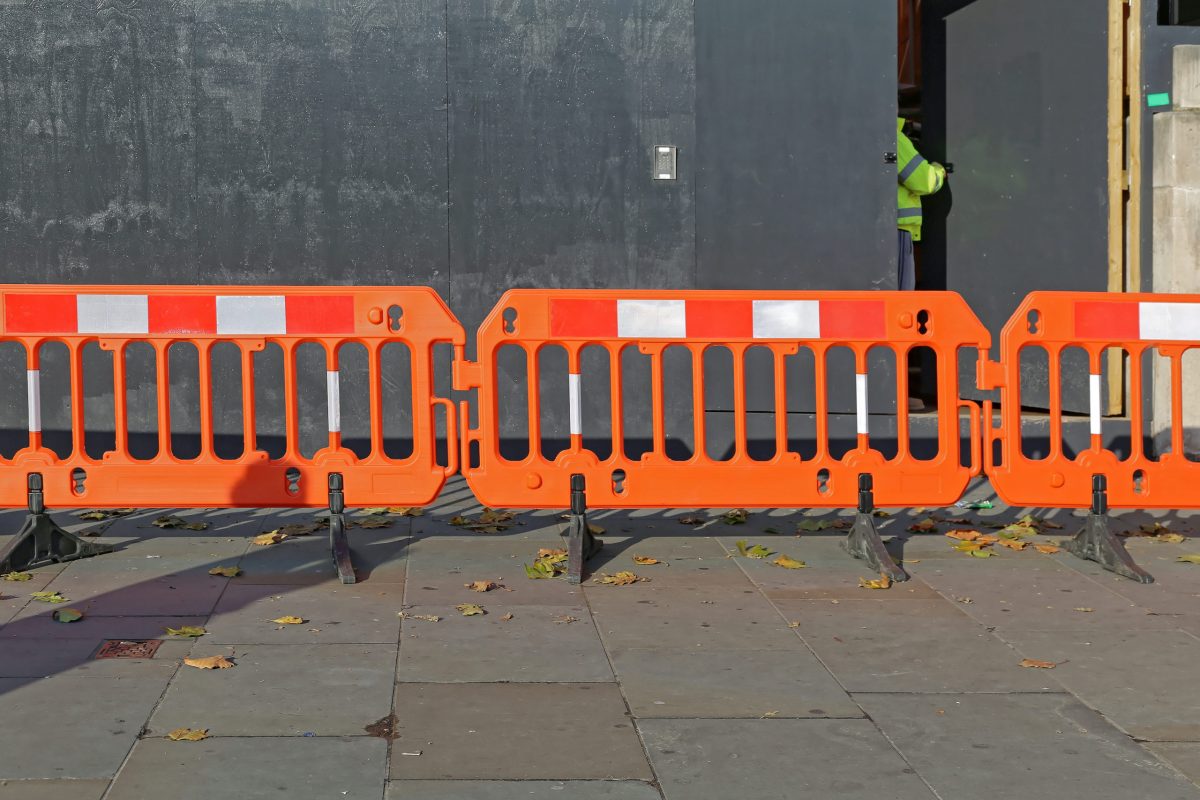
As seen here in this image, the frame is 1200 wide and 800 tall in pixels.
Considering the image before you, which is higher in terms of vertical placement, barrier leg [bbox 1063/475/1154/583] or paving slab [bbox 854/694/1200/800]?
barrier leg [bbox 1063/475/1154/583]

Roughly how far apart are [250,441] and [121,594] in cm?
124

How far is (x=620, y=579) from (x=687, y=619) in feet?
2.72

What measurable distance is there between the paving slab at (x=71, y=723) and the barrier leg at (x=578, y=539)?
2.43 m

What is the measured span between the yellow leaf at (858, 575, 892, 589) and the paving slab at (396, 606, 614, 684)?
1.42 meters

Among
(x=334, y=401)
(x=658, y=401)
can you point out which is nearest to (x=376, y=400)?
(x=334, y=401)

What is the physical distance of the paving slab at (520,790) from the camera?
4758 mm

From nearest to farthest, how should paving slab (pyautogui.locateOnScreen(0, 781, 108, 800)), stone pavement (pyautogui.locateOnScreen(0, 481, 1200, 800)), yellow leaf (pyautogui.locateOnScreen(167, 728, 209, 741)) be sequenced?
paving slab (pyautogui.locateOnScreen(0, 781, 108, 800)) < stone pavement (pyautogui.locateOnScreen(0, 481, 1200, 800)) < yellow leaf (pyautogui.locateOnScreen(167, 728, 209, 741))

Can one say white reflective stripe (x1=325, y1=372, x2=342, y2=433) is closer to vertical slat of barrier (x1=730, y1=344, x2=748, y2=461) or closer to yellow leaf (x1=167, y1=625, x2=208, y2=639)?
yellow leaf (x1=167, y1=625, x2=208, y2=639)

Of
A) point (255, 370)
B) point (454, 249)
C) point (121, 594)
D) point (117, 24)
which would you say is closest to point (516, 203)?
point (454, 249)

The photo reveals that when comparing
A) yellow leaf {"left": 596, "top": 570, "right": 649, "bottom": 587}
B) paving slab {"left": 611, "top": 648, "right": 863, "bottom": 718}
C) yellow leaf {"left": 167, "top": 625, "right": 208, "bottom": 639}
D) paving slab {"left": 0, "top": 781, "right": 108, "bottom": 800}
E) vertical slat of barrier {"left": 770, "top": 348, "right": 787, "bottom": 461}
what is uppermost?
vertical slat of barrier {"left": 770, "top": 348, "right": 787, "bottom": 461}

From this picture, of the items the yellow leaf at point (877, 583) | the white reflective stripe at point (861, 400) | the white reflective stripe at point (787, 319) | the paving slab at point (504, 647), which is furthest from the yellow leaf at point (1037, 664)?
the white reflective stripe at point (787, 319)

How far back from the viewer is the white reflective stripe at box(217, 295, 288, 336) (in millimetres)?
8227

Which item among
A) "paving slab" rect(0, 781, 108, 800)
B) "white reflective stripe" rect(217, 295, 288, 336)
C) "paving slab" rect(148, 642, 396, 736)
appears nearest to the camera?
"paving slab" rect(0, 781, 108, 800)

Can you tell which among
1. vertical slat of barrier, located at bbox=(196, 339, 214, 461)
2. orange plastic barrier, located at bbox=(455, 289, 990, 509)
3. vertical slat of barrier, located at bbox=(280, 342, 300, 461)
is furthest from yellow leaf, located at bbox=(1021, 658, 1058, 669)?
vertical slat of barrier, located at bbox=(196, 339, 214, 461)
